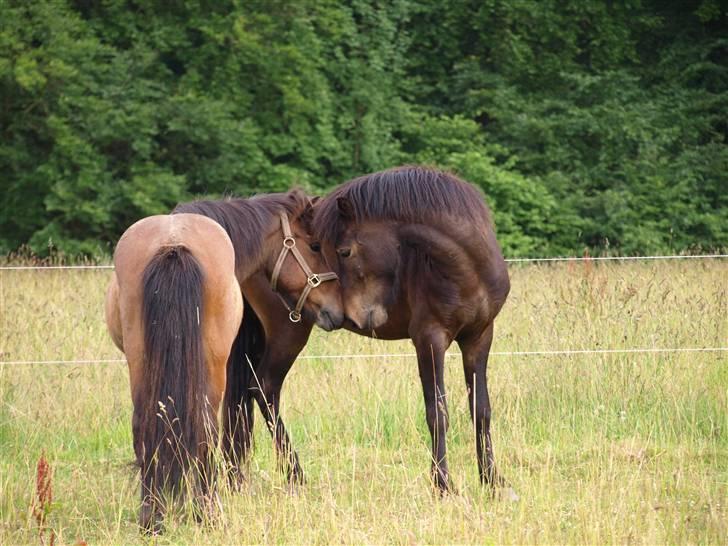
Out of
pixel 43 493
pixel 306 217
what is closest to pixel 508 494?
pixel 306 217

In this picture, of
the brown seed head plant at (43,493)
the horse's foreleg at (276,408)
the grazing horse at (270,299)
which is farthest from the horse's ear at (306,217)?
the brown seed head plant at (43,493)

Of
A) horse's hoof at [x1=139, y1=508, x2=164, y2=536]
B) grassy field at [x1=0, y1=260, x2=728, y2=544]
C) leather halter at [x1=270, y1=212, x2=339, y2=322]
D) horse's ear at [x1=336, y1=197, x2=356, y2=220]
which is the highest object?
horse's ear at [x1=336, y1=197, x2=356, y2=220]

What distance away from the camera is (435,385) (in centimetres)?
555

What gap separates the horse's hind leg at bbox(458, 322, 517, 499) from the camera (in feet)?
18.2

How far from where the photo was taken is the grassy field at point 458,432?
178 inches

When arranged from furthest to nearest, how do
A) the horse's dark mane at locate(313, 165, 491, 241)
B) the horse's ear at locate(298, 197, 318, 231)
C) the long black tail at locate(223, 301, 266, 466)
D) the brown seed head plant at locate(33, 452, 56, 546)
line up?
1. the horse's ear at locate(298, 197, 318, 231)
2. the long black tail at locate(223, 301, 266, 466)
3. the horse's dark mane at locate(313, 165, 491, 241)
4. the brown seed head plant at locate(33, 452, 56, 546)

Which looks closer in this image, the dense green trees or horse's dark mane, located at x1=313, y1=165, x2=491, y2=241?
horse's dark mane, located at x1=313, y1=165, x2=491, y2=241

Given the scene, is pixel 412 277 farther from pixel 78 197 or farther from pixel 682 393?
pixel 78 197

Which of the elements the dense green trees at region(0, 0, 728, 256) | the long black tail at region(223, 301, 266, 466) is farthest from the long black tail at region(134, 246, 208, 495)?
the dense green trees at region(0, 0, 728, 256)

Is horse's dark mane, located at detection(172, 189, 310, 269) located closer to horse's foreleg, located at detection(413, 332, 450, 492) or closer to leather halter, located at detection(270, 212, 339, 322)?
leather halter, located at detection(270, 212, 339, 322)

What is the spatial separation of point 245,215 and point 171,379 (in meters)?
1.58

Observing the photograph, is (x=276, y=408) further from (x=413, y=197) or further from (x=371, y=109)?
(x=371, y=109)

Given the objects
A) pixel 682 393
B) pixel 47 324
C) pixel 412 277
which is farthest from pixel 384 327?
pixel 47 324

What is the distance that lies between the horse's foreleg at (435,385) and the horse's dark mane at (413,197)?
2.31ft
